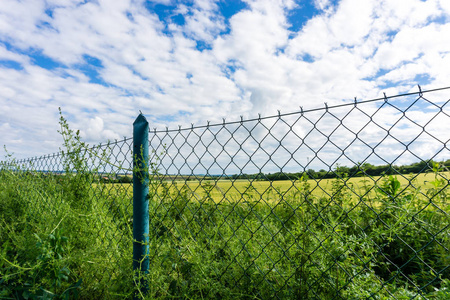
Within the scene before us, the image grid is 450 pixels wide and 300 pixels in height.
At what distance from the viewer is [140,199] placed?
2.19 m

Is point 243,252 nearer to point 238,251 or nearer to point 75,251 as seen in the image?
point 238,251

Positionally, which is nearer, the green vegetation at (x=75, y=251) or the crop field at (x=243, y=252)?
the crop field at (x=243, y=252)

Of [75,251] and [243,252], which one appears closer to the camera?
[243,252]

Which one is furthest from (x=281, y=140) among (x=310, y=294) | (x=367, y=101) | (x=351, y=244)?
(x=310, y=294)

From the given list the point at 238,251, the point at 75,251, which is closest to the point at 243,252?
the point at 238,251

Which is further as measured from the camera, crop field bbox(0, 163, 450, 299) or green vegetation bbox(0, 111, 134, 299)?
green vegetation bbox(0, 111, 134, 299)

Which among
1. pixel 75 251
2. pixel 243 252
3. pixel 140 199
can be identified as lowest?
pixel 75 251

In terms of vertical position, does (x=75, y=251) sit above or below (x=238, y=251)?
below

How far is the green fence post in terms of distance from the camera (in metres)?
2.17

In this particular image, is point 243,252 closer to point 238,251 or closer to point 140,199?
point 238,251

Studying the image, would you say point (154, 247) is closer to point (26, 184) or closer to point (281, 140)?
point (281, 140)

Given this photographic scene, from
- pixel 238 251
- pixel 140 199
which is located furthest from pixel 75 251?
pixel 238 251

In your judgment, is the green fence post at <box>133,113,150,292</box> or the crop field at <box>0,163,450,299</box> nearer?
the crop field at <box>0,163,450,299</box>

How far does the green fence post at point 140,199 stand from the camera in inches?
85.4
